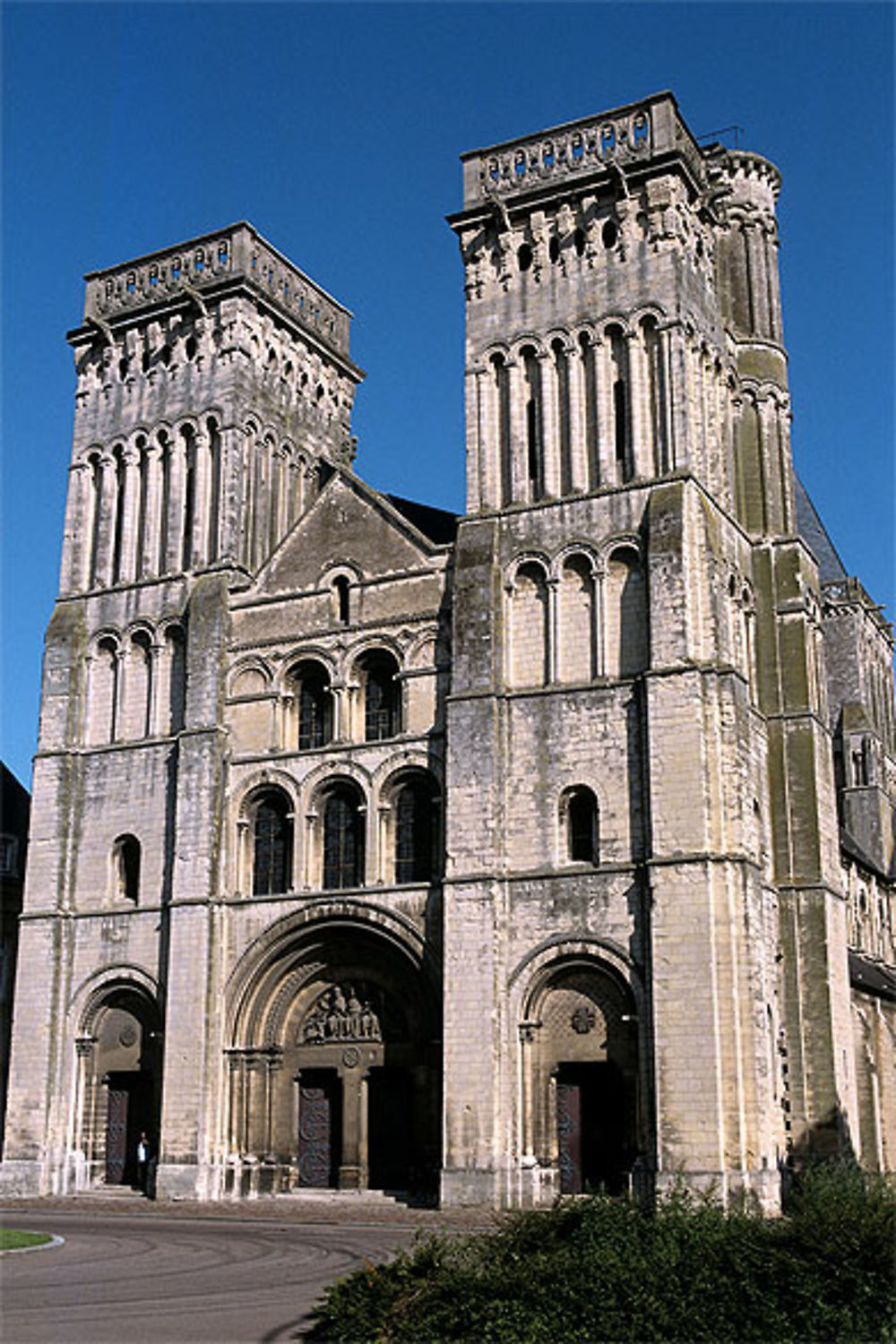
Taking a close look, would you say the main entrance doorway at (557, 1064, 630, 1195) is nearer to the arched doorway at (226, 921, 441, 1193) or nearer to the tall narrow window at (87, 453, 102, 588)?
the arched doorway at (226, 921, 441, 1193)

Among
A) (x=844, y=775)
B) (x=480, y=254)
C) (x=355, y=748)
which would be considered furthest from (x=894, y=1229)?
(x=844, y=775)

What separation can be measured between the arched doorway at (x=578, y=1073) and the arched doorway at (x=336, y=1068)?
2.30 metres

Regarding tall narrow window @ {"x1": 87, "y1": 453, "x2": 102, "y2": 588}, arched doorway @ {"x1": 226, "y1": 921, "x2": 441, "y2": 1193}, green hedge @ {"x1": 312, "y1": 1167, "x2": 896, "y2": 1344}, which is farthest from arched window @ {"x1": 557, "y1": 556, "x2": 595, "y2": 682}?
green hedge @ {"x1": 312, "y1": 1167, "x2": 896, "y2": 1344}

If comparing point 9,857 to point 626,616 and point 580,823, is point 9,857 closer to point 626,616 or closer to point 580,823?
point 580,823

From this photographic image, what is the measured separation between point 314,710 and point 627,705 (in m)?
7.86

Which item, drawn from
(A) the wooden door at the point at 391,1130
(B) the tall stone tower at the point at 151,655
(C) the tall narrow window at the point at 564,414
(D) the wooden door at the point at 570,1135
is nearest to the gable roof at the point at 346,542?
(B) the tall stone tower at the point at 151,655

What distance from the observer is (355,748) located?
3244cm

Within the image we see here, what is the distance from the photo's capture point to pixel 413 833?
31719mm

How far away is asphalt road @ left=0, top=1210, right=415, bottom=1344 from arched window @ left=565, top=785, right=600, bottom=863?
7.99 m

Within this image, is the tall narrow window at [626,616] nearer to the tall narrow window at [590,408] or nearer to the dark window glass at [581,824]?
the tall narrow window at [590,408]

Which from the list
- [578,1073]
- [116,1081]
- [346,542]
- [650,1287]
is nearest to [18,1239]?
[578,1073]

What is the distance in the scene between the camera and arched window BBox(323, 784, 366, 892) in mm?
32188

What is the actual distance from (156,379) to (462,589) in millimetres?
11499

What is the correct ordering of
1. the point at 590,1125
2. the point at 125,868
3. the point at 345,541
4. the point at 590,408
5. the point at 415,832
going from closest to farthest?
1. the point at 590,1125
2. the point at 415,832
3. the point at 590,408
4. the point at 345,541
5. the point at 125,868
